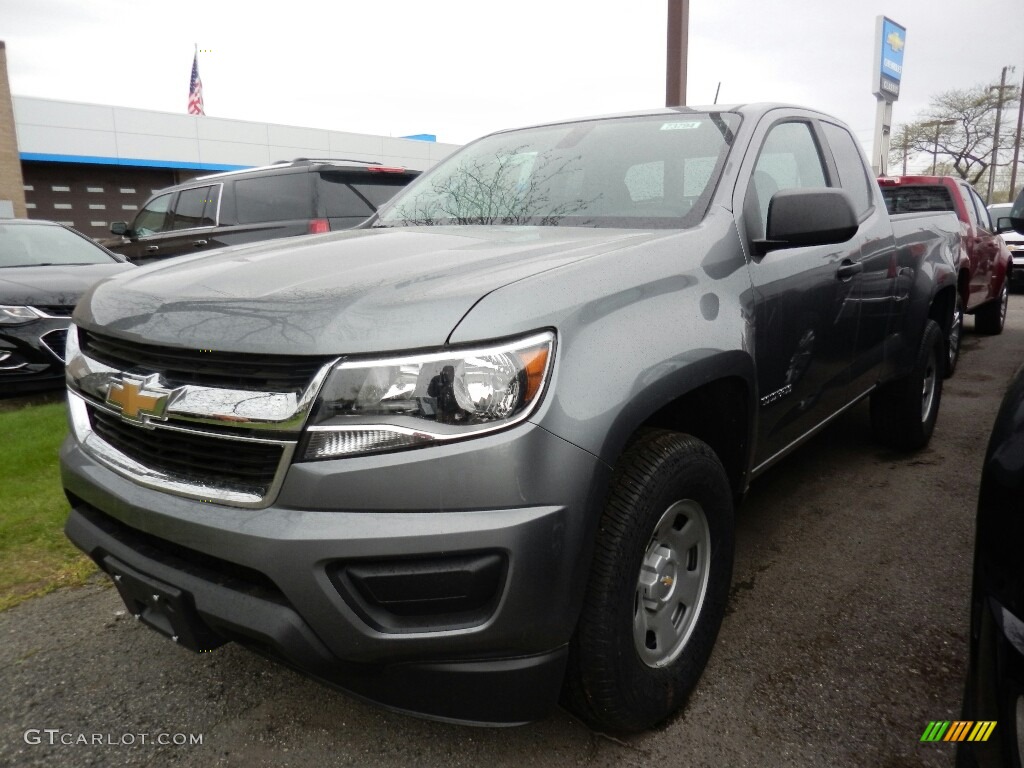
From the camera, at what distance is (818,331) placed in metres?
2.77

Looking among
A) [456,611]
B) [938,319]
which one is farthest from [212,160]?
[456,611]

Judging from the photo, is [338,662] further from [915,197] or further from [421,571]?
[915,197]

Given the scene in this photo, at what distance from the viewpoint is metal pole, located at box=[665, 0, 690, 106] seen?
688cm

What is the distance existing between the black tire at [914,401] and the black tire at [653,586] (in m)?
2.25

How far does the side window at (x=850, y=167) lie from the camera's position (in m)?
3.40

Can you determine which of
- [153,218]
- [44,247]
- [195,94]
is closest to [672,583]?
[44,247]

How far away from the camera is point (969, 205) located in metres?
7.77

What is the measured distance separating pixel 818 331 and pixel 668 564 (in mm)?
1230

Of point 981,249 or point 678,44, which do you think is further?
point 981,249

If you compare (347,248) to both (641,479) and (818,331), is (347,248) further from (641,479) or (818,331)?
(818,331)

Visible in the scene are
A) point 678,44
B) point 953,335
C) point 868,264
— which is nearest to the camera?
point 868,264

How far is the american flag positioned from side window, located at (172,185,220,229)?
2359 centimetres

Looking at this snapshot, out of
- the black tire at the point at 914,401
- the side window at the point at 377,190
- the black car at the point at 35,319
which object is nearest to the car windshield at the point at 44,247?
the black car at the point at 35,319

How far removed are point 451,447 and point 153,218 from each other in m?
8.51
